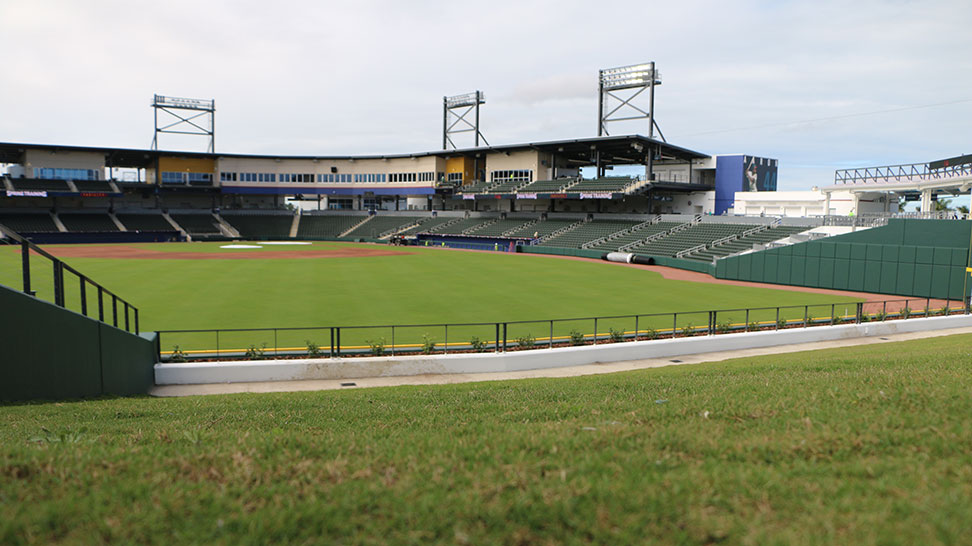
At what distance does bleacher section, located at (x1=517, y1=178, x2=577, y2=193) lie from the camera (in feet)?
246

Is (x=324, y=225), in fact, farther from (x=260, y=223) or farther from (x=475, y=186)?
(x=475, y=186)

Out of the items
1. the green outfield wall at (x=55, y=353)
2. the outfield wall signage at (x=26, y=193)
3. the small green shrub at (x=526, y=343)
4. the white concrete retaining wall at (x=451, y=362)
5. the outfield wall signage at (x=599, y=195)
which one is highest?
the outfield wall signage at (x=599, y=195)

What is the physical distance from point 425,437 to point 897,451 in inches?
205

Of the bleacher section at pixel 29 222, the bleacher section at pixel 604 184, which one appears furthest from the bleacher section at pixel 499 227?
the bleacher section at pixel 29 222

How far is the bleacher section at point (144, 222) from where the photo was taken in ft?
265

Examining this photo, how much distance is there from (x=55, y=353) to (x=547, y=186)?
69.0 meters

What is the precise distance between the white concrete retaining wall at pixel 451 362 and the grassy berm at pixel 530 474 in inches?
237

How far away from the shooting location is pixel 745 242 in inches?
1857

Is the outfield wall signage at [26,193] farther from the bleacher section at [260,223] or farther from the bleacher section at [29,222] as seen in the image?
the bleacher section at [260,223]

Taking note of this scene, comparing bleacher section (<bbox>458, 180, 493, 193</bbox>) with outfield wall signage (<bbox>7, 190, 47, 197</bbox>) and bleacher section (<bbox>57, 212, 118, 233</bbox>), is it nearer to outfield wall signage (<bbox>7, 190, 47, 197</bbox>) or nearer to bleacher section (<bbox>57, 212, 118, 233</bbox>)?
bleacher section (<bbox>57, 212, 118, 233</bbox>)

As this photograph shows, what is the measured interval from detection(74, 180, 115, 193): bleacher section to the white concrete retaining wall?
8005cm

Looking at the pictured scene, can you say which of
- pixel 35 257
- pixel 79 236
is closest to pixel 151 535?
→ pixel 35 257

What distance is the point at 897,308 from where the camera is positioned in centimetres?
2792

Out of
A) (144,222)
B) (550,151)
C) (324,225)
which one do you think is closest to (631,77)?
(550,151)
